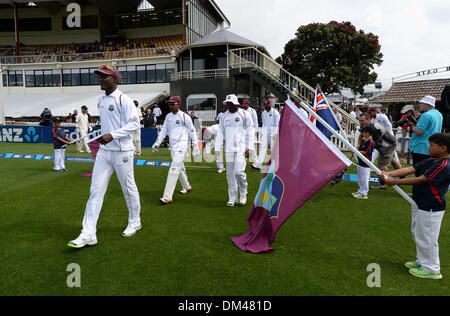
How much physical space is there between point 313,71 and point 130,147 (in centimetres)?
3059

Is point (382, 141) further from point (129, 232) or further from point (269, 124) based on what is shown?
point (129, 232)

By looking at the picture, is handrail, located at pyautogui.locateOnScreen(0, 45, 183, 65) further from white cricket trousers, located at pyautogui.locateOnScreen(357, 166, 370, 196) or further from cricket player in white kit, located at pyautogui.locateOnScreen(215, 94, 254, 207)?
white cricket trousers, located at pyautogui.locateOnScreen(357, 166, 370, 196)

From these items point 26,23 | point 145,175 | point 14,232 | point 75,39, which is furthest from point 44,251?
point 26,23

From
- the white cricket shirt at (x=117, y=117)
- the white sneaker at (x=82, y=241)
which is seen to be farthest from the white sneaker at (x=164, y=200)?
the white cricket shirt at (x=117, y=117)

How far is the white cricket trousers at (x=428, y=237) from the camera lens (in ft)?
10.7

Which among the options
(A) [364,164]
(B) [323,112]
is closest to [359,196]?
(A) [364,164]

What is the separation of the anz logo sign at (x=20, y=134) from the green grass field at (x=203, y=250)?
13.6 m

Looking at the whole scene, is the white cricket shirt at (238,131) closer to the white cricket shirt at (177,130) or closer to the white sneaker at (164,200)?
the white cricket shirt at (177,130)

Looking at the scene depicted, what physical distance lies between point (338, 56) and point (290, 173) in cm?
3090

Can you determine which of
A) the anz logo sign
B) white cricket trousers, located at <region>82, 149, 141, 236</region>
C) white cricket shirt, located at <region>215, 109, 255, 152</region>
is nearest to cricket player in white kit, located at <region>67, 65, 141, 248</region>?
white cricket trousers, located at <region>82, 149, 141, 236</region>

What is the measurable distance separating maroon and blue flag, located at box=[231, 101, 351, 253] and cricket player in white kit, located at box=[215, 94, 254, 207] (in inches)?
66.4

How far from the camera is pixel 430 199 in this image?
10.7ft

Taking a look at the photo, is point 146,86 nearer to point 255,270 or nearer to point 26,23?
point 26,23

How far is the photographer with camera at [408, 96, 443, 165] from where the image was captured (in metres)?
5.85
